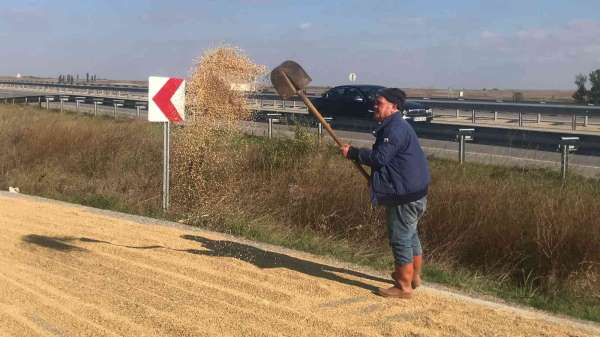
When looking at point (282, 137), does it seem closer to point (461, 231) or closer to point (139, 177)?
point (139, 177)

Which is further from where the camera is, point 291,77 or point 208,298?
point 291,77

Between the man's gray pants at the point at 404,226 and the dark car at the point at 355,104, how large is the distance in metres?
20.4

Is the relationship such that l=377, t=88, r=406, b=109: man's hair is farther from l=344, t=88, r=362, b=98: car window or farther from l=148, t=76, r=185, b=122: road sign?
l=344, t=88, r=362, b=98: car window

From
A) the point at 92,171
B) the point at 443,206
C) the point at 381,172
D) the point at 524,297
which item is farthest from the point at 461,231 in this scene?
the point at 92,171

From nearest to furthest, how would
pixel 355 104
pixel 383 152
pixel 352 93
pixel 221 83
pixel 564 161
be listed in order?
pixel 383 152 < pixel 221 83 < pixel 564 161 < pixel 355 104 < pixel 352 93

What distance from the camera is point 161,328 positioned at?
5203 mm

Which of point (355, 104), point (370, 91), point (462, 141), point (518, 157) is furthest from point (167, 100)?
point (370, 91)

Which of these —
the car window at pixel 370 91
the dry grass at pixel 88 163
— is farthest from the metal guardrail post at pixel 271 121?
the car window at pixel 370 91

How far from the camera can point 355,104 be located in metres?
27.5

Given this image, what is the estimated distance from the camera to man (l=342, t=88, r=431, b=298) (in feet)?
19.0

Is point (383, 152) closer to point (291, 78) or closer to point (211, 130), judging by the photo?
point (291, 78)

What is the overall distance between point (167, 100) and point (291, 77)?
420 cm

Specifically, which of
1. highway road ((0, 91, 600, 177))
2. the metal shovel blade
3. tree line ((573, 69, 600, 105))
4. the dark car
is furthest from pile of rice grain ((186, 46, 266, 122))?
tree line ((573, 69, 600, 105))

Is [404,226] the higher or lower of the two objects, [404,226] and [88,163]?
the higher
